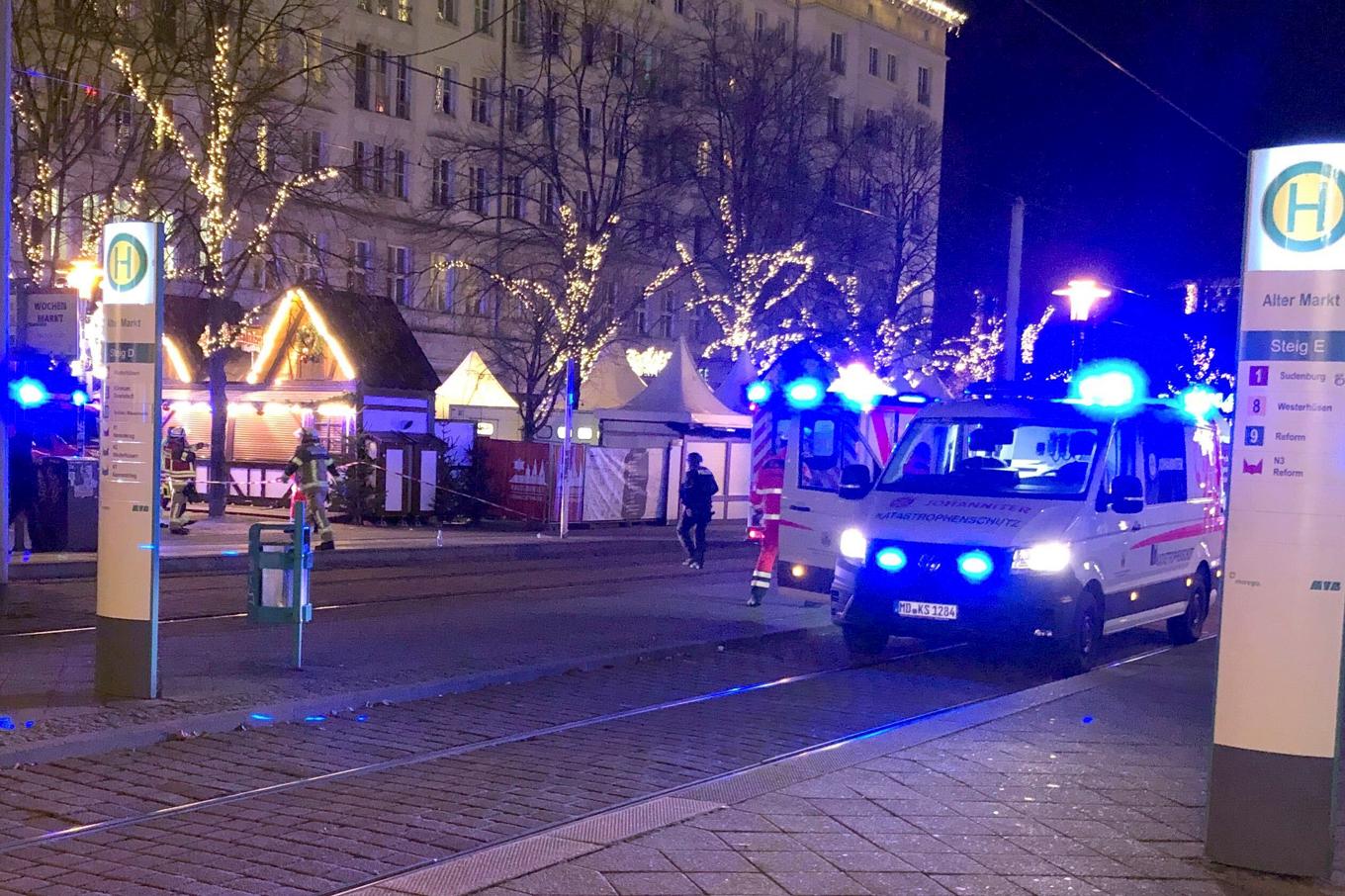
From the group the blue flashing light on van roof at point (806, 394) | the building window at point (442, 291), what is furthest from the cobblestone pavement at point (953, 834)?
the building window at point (442, 291)

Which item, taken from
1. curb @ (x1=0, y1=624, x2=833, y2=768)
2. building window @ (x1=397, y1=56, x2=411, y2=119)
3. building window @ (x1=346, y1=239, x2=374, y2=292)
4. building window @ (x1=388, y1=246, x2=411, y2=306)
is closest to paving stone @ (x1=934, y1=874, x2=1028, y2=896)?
curb @ (x1=0, y1=624, x2=833, y2=768)

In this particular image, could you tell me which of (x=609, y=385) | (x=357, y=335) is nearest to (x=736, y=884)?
(x=357, y=335)

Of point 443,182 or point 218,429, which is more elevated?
point 443,182

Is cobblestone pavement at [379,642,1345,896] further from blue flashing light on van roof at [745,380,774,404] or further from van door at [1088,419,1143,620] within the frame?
blue flashing light on van roof at [745,380,774,404]

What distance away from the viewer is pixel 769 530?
15625 mm

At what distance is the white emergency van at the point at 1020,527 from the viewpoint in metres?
11.3

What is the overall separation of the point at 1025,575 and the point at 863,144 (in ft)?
111

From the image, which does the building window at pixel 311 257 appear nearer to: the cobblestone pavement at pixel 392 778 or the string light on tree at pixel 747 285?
the string light on tree at pixel 747 285

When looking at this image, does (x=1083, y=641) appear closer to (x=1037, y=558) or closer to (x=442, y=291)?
(x=1037, y=558)

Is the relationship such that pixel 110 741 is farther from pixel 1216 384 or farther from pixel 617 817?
pixel 1216 384

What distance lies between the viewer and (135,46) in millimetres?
25594

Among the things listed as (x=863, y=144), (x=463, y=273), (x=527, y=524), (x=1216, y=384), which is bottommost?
(x=527, y=524)

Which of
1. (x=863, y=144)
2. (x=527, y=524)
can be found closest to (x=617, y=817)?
(x=527, y=524)

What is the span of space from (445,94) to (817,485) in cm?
3478
